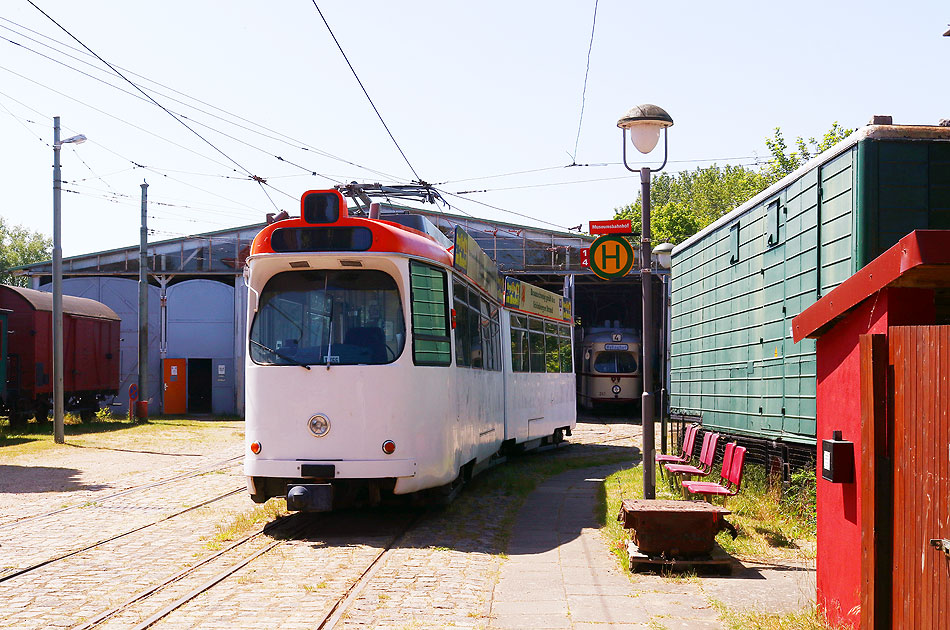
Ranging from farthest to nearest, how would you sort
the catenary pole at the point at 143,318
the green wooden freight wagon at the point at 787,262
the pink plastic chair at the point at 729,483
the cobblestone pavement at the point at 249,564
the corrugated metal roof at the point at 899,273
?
1. the catenary pole at the point at 143,318
2. the pink plastic chair at the point at 729,483
3. the green wooden freight wagon at the point at 787,262
4. the cobblestone pavement at the point at 249,564
5. the corrugated metal roof at the point at 899,273

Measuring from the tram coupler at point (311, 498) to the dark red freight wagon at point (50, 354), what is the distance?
1808 cm

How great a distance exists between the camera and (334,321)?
9.73m

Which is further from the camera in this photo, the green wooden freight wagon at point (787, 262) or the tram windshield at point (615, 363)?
the tram windshield at point (615, 363)

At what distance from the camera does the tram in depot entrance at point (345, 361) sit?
9445mm

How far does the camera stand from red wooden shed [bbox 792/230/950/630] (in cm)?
446

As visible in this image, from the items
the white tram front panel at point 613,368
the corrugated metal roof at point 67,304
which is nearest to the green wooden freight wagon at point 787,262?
the corrugated metal roof at point 67,304

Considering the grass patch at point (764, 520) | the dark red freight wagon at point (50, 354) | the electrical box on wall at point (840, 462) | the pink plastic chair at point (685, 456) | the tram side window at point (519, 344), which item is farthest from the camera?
the dark red freight wagon at point (50, 354)

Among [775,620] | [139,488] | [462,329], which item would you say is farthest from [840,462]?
[139,488]

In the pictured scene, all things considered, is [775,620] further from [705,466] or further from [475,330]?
[475,330]

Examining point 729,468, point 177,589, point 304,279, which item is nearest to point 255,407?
point 304,279

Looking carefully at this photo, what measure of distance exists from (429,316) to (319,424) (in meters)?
1.61

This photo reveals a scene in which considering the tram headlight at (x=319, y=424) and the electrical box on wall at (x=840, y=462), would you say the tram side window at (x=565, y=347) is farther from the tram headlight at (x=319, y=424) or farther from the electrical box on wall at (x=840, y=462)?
the electrical box on wall at (x=840, y=462)

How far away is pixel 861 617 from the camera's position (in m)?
5.17

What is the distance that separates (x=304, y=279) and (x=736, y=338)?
5798 mm
